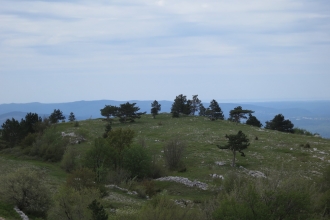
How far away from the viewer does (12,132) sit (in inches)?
2749

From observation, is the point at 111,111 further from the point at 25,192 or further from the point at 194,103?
the point at 25,192

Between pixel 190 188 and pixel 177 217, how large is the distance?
64.6 feet

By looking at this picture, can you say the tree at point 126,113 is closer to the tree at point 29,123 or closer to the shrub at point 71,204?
the tree at point 29,123

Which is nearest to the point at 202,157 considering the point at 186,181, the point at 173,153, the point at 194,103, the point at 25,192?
the point at 173,153

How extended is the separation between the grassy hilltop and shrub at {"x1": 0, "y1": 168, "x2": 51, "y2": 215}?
1261 mm

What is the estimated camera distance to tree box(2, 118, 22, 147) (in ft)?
226

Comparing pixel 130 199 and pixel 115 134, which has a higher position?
pixel 115 134

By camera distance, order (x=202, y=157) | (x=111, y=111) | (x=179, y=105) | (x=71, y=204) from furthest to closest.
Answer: (x=179, y=105) → (x=111, y=111) → (x=202, y=157) → (x=71, y=204)

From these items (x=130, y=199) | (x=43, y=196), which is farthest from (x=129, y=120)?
(x=43, y=196)

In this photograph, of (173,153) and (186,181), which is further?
(173,153)

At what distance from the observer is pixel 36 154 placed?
2269 inches

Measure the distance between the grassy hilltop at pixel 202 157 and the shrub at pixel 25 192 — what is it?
49.7 inches

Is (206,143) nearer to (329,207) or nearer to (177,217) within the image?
(329,207)

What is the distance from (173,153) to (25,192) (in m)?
22.8
